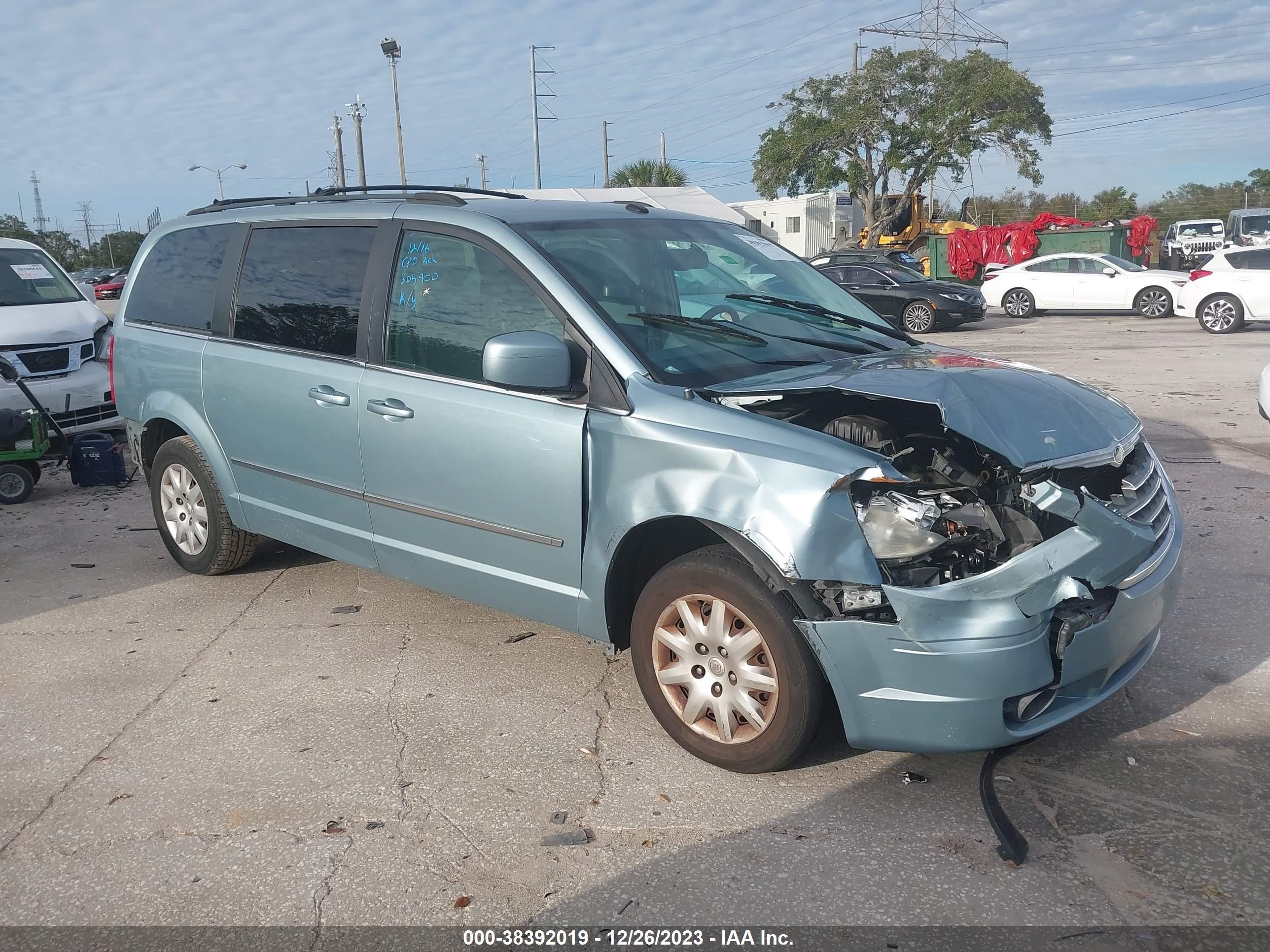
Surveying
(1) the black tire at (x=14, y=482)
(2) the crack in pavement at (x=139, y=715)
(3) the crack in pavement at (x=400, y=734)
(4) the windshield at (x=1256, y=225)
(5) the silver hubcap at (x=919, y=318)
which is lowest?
(2) the crack in pavement at (x=139, y=715)

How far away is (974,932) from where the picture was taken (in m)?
2.69

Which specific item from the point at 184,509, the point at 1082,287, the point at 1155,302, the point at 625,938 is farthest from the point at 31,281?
the point at 1155,302

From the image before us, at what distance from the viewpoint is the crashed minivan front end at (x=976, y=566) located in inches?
120

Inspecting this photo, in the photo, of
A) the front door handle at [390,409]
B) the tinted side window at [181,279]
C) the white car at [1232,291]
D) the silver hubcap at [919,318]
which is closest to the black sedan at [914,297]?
the silver hubcap at [919,318]

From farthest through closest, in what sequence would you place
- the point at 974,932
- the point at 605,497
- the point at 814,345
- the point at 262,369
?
the point at 262,369
the point at 814,345
the point at 605,497
the point at 974,932

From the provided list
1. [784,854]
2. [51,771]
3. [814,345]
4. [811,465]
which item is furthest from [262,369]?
[784,854]

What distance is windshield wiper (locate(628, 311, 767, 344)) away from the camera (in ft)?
13.0

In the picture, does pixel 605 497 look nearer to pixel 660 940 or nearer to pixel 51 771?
pixel 660 940

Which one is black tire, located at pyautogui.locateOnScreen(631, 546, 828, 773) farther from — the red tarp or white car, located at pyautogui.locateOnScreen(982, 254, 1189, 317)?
the red tarp

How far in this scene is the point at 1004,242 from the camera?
28359mm

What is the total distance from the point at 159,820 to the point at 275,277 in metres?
2.63

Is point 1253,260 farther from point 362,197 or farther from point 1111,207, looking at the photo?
point 1111,207

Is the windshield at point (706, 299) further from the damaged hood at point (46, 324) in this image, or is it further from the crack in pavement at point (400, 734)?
the damaged hood at point (46, 324)

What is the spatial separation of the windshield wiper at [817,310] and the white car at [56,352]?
22.6ft
